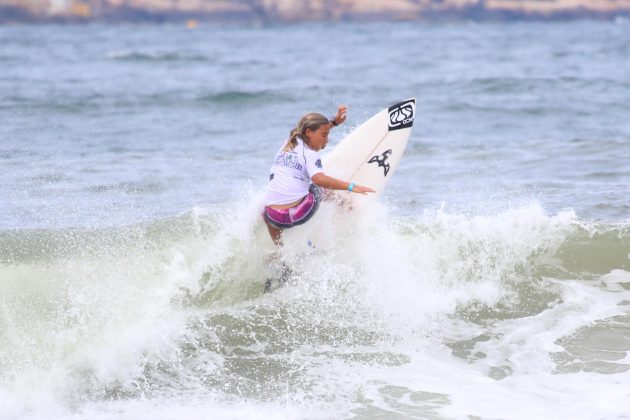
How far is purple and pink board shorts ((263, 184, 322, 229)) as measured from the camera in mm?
6977

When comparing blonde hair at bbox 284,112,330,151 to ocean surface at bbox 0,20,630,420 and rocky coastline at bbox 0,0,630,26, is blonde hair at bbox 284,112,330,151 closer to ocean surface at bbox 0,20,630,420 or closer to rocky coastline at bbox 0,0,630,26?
ocean surface at bbox 0,20,630,420

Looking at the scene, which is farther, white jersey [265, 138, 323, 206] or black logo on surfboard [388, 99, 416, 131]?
black logo on surfboard [388, 99, 416, 131]

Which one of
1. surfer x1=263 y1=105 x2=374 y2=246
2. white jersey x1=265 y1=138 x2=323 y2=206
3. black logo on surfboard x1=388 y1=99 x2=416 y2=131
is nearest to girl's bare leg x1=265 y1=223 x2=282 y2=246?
surfer x1=263 y1=105 x2=374 y2=246

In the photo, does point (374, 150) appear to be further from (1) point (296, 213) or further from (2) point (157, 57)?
(2) point (157, 57)

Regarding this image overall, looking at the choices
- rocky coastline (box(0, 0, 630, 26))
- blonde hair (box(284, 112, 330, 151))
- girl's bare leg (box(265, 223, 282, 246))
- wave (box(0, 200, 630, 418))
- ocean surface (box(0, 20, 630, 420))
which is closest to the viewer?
ocean surface (box(0, 20, 630, 420))

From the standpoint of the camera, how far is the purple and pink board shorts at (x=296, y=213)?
6977 millimetres

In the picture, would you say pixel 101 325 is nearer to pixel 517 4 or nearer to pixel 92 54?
pixel 92 54

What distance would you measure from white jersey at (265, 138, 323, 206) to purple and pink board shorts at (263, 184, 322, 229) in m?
0.06

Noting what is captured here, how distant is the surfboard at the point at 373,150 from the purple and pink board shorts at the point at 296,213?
983mm

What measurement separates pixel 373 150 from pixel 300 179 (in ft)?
4.47

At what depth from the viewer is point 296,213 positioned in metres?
6.98

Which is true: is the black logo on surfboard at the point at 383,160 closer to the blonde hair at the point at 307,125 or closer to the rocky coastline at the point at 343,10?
the blonde hair at the point at 307,125

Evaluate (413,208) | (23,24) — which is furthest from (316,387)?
(23,24)

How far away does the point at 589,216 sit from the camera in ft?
31.0
